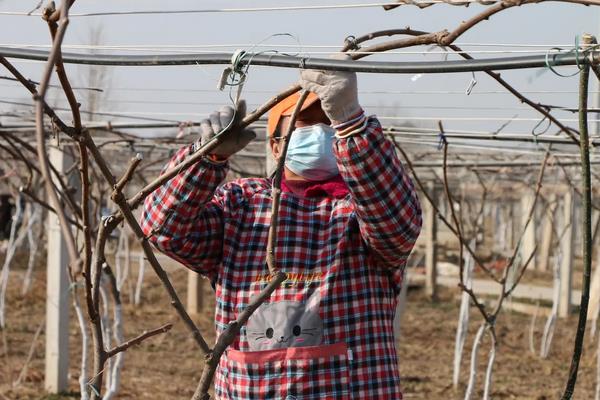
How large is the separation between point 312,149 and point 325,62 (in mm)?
507

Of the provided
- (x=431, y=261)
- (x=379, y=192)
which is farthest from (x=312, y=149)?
(x=431, y=261)

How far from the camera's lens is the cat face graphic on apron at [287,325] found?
2199 millimetres

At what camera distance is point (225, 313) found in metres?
2.26

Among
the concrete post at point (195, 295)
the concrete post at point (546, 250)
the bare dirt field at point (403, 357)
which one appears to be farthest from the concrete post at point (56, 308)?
the concrete post at point (546, 250)

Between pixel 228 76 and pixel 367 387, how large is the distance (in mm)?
821

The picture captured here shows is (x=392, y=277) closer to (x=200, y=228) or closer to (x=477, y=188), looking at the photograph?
(x=200, y=228)

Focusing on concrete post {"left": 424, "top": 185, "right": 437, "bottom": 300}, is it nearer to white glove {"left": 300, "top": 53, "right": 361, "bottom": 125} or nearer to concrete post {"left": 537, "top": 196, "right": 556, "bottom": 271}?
concrete post {"left": 537, "top": 196, "right": 556, "bottom": 271}

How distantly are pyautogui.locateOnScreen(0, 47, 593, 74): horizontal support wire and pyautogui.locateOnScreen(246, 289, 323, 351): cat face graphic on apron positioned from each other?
634 mm

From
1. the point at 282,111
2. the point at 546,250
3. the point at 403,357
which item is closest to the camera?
the point at 282,111

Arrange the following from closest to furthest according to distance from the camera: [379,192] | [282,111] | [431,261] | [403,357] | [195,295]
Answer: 1. [379,192]
2. [282,111]
3. [403,357]
4. [195,295]
5. [431,261]

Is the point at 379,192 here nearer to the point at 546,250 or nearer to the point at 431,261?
the point at 431,261

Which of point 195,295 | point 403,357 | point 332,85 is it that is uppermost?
point 332,85

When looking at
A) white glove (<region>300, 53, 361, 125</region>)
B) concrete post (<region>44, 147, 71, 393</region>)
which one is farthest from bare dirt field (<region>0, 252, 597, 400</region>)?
white glove (<region>300, 53, 361, 125</region>)

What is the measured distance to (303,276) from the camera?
222cm
